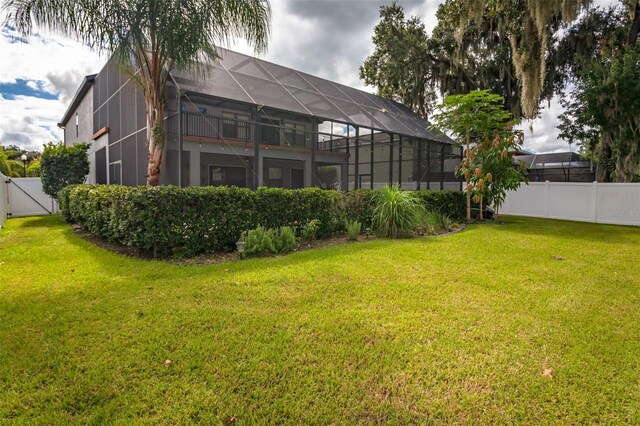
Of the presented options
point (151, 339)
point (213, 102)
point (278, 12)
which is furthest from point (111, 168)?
point (151, 339)

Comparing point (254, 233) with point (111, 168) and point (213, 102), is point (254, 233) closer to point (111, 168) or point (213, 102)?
point (213, 102)

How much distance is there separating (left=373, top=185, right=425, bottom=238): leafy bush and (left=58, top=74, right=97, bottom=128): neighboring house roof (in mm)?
14403

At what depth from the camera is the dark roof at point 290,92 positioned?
7949 millimetres

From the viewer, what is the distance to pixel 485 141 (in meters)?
9.66

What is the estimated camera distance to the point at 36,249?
18.0 feet

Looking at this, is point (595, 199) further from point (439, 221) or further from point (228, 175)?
point (228, 175)

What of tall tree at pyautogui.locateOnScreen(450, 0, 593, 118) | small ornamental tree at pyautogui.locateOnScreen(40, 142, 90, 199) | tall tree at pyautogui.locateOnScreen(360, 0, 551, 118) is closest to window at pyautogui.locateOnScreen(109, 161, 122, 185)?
small ornamental tree at pyautogui.locateOnScreen(40, 142, 90, 199)

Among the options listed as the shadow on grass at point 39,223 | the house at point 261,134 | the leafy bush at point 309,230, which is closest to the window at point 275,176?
the house at point 261,134

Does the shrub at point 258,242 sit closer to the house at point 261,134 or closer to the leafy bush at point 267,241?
the leafy bush at point 267,241

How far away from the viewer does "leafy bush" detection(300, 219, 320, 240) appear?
6.28m

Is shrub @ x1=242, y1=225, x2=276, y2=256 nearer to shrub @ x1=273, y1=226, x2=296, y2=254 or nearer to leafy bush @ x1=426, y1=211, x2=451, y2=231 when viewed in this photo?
shrub @ x1=273, y1=226, x2=296, y2=254

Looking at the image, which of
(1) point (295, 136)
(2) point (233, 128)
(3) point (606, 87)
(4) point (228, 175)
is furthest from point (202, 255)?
(3) point (606, 87)

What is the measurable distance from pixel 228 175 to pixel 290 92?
3294 millimetres

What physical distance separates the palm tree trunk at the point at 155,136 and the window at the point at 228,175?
2410 mm
